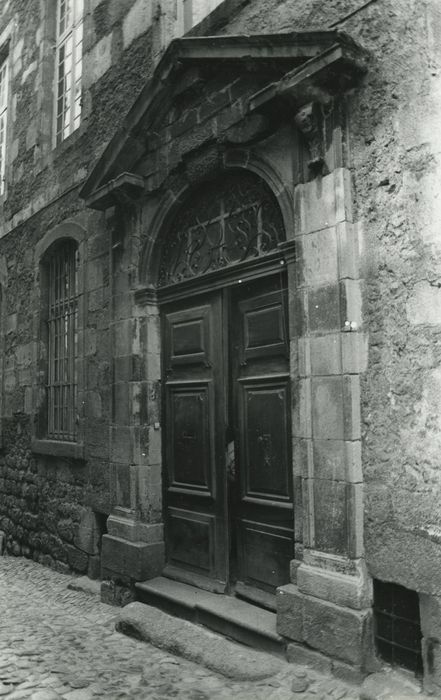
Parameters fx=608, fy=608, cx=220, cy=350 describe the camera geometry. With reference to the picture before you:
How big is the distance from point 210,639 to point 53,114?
5.99m

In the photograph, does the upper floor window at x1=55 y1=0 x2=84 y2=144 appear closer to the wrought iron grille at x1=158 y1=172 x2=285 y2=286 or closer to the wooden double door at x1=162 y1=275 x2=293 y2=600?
the wrought iron grille at x1=158 y1=172 x2=285 y2=286

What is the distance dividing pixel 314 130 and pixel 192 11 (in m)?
2.37

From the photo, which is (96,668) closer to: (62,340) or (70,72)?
(62,340)

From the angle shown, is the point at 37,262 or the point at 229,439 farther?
the point at 37,262

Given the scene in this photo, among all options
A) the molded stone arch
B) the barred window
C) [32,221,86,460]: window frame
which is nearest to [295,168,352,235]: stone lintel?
the molded stone arch

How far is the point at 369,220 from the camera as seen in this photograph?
328 centimetres

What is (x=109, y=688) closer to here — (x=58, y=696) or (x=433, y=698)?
(x=58, y=696)

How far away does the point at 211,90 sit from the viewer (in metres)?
4.32

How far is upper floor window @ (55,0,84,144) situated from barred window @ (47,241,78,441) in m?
1.49

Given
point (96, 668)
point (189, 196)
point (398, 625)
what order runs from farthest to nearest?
point (189, 196) < point (96, 668) < point (398, 625)

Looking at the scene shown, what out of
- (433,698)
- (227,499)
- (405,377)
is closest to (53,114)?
(227,499)

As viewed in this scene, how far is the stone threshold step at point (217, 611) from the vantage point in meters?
3.54

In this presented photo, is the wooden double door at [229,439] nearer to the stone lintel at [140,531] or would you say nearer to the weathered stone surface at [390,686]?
the stone lintel at [140,531]

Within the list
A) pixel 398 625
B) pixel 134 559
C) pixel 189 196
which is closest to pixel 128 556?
pixel 134 559
